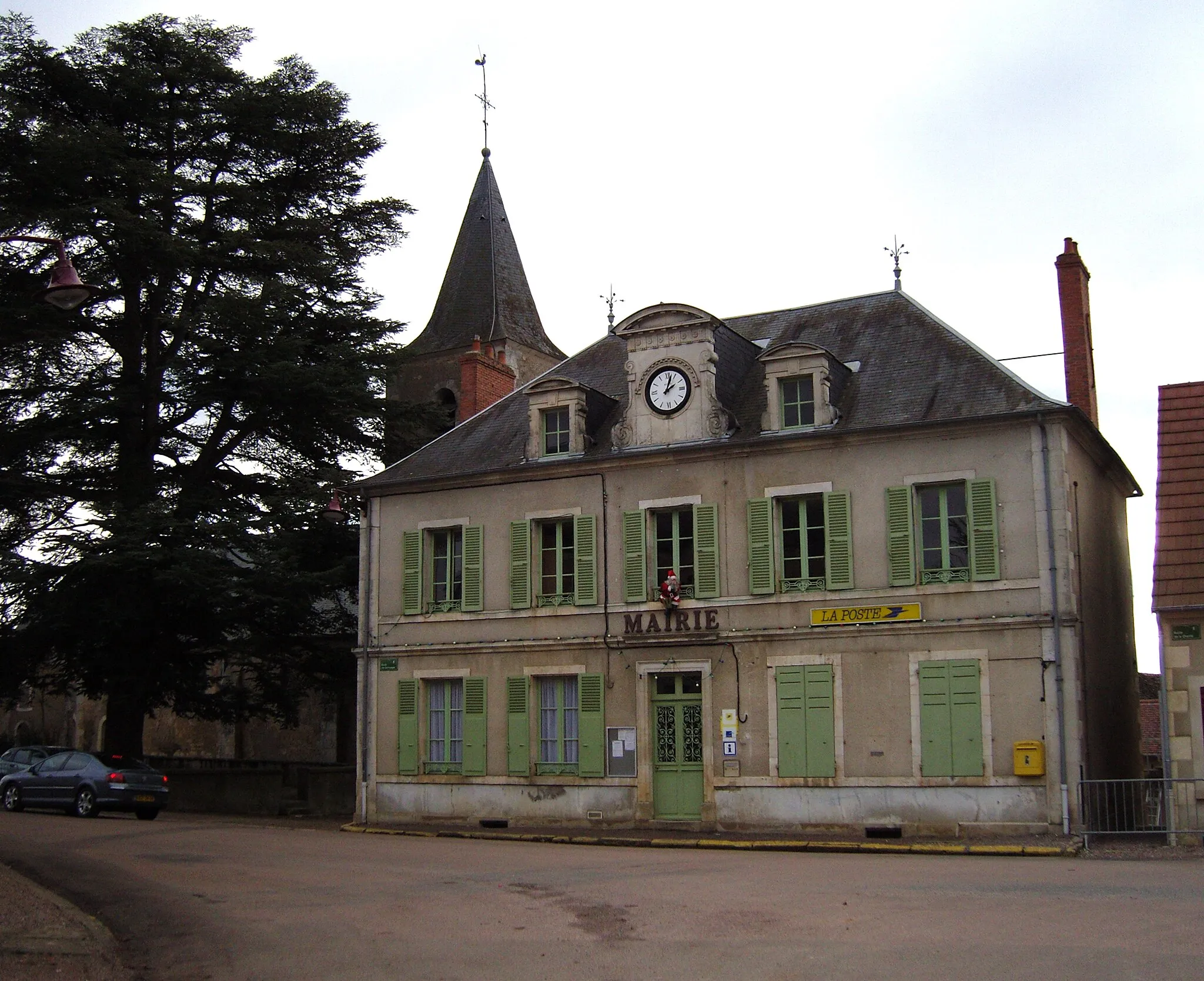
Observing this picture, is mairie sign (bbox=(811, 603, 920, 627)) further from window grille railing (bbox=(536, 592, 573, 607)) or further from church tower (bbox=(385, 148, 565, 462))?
church tower (bbox=(385, 148, 565, 462))

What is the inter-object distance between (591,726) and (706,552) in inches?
138

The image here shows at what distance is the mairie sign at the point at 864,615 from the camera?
21.0 metres

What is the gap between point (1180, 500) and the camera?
1991cm

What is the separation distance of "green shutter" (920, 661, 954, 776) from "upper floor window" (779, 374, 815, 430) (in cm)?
435

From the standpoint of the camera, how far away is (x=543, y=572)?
24.3 meters

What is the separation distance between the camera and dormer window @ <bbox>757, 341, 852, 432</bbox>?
2216 centimetres

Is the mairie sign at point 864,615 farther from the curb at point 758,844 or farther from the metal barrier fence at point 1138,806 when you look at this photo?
the metal barrier fence at point 1138,806

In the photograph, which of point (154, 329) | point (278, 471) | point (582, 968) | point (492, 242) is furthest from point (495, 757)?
point (492, 242)

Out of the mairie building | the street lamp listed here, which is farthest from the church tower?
the street lamp

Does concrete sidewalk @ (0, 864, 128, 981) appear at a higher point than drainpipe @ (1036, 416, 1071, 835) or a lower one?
lower

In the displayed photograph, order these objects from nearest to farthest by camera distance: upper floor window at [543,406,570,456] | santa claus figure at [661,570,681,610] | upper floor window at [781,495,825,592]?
1. upper floor window at [781,495,825,592]
2. santa claus figure at [661,570,681,610]
3. upper floor window at [543,406,570,456]

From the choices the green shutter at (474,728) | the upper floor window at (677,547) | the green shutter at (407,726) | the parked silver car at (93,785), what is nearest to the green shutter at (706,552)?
the upper floor window at (677,547)

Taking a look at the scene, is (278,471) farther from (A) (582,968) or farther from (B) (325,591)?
(A) (582,968)

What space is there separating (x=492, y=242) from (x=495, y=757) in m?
25.8
